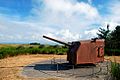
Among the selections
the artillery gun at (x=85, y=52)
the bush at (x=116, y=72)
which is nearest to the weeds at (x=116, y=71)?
the bush at (x=116, y=72)

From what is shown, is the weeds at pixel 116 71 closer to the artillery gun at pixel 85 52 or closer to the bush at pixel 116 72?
the bush at pixel 116 72

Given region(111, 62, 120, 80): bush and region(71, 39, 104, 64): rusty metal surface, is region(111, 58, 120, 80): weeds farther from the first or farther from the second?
region(71, 39, 104, 64): rusty metal surface

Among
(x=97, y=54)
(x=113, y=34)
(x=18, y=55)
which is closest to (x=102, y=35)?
(x=113, y=34)

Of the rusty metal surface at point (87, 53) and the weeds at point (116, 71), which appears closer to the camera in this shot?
the weeds at point (116, 71)

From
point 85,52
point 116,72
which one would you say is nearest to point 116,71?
point 116,72

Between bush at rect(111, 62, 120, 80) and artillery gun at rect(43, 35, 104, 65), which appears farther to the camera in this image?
artillery gun at rect(43, 35, 104, 65)

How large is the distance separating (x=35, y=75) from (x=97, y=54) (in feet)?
23.7

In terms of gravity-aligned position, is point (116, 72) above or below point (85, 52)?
below

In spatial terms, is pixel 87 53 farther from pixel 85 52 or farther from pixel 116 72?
pixel 116 72

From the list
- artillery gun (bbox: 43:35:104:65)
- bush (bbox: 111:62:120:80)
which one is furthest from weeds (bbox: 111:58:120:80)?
artillery gun (bbox: 43:35:104:65)

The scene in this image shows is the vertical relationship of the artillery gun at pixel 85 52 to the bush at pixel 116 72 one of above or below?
above

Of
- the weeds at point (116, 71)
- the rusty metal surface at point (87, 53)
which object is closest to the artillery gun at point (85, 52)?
the rusty metal surface at point (87, 53)

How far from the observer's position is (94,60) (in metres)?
27.2

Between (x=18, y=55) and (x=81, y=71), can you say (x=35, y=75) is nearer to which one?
(x=81, y=71)
